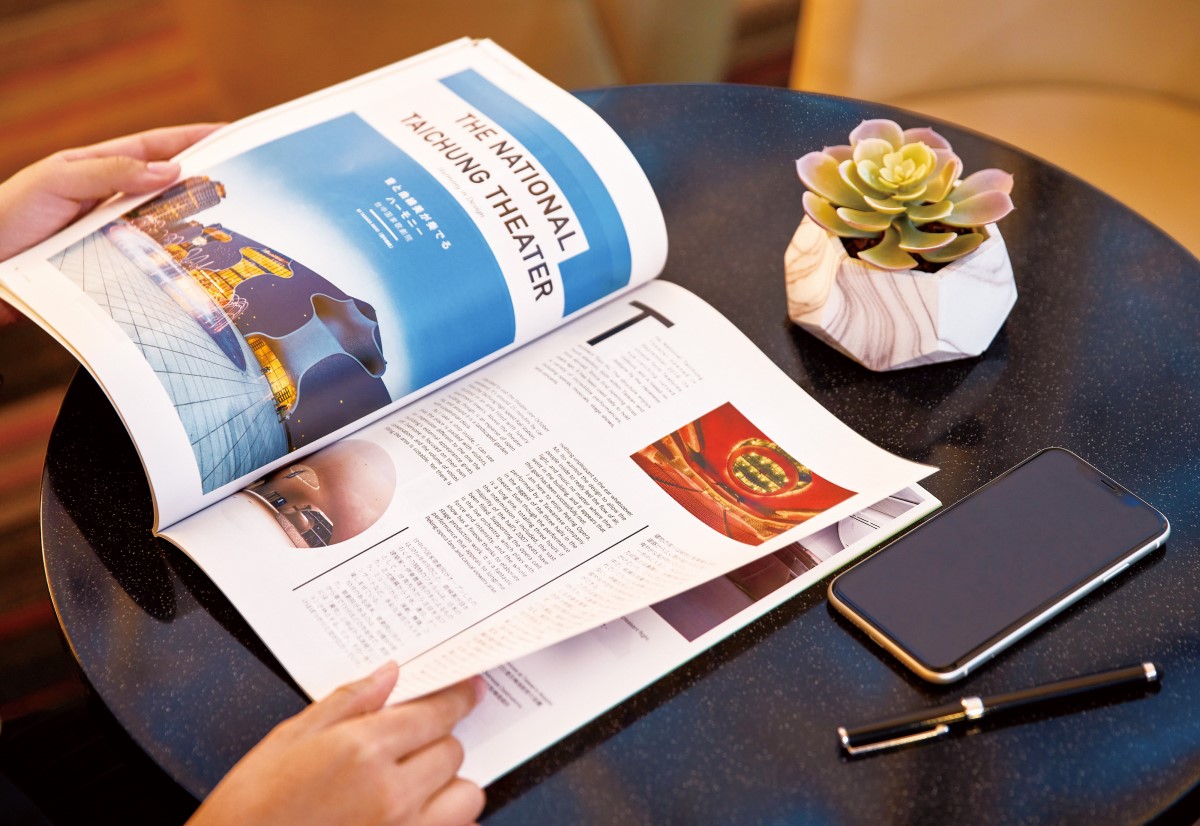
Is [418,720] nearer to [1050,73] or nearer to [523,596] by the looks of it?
[523,596]

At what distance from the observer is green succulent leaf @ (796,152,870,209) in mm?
650

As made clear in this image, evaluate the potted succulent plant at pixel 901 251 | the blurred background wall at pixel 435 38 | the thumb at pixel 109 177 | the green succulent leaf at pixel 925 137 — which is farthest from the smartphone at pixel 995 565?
the blurred background wall at pixel 435 38

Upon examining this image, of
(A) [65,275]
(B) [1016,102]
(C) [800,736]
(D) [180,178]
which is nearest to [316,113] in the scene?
(D) [180,178]

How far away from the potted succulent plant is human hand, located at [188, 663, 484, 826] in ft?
1.15

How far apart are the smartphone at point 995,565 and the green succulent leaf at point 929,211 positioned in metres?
0.15

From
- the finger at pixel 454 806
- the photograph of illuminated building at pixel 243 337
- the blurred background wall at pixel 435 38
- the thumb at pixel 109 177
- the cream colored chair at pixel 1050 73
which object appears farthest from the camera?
the blurred background wall at pixel 435 38

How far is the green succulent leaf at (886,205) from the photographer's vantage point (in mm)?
627

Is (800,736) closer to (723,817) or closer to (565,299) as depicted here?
(723,817)

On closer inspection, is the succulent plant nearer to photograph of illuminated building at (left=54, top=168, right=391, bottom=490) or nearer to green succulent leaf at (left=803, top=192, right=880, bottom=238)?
green succulent leaf at (left=803, top=192, right=880, bottom=238)

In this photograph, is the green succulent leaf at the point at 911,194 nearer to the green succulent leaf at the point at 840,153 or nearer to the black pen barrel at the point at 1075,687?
the green succulent leaf at the point at 840,153

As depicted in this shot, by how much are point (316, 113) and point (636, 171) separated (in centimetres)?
23

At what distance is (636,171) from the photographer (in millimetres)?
698

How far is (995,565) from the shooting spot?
0.56m

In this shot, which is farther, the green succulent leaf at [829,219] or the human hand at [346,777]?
the green succulent leaf at [829,219]
